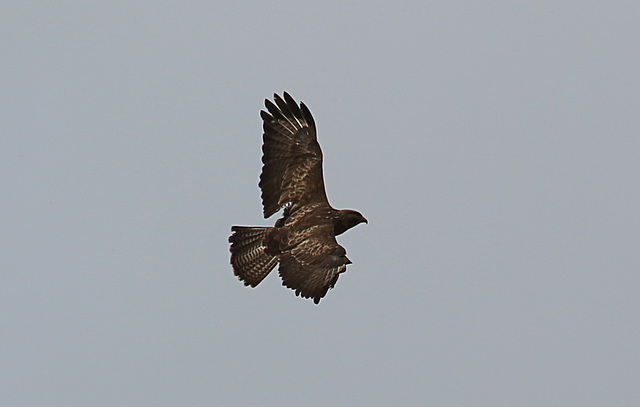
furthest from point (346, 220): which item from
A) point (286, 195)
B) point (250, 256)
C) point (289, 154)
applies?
point (250, 256)

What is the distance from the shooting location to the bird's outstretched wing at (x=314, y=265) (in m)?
21.0

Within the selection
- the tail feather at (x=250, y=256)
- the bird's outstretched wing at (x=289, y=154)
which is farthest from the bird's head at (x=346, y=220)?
the tail feather at (x=250, y=256)

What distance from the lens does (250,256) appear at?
23.5 meters

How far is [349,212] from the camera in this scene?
2302cm

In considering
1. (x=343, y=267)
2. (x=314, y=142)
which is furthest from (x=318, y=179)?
(x=343, y=267)

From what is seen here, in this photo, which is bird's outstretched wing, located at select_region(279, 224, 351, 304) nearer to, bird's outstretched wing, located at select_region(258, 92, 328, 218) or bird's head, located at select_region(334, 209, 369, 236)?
bird's head, located at select_region(334, 209, 369, 236)

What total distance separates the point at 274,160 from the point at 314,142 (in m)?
0.78

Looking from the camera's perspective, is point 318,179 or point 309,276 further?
point 318,179

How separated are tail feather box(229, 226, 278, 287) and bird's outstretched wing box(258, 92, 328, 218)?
1.52ft

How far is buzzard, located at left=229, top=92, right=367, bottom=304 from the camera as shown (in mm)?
22719

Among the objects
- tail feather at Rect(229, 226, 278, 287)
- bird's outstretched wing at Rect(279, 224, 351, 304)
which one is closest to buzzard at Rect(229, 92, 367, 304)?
tail feather at Rect(229, 226, 278, 287)

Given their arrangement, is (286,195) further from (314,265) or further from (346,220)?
(314,265)

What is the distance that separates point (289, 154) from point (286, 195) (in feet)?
2.40

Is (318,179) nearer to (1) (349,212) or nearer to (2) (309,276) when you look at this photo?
(1) (349,212)
